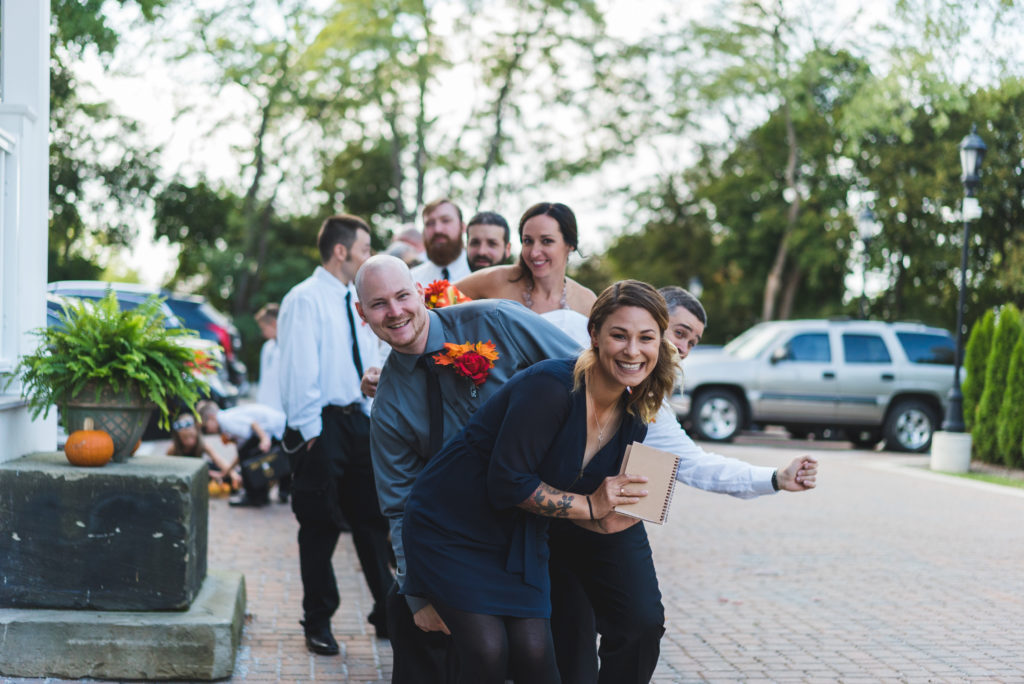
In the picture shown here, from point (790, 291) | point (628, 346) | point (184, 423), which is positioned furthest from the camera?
point (790, 291)

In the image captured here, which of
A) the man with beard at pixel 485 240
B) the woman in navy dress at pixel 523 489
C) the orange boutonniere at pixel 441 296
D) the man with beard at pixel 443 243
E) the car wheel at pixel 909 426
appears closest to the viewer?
the woman in navy dress at pixel 523 489

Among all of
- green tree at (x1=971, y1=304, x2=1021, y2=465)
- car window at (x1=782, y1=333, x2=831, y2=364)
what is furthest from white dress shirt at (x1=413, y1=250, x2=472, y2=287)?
car window at (x1=782, y1=333, x2=831, y2=364)

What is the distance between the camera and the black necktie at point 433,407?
148 inches

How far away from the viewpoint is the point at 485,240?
20.3ft

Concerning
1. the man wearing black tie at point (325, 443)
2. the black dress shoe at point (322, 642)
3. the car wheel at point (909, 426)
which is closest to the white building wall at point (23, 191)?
the man wearing black tie at point (325, 443)

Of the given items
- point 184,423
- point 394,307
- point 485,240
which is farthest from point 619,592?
point 184,423

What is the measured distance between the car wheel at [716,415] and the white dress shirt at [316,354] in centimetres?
1301

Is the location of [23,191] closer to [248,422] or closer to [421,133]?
[248,422]

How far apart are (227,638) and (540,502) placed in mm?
2279

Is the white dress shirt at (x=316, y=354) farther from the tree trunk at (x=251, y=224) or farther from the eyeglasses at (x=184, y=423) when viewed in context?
the tree trunk at (x=251, y=224)

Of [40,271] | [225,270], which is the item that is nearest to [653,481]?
[40,271]

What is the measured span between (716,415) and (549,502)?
15.4 m

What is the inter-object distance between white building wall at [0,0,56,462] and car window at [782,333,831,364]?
14.5m

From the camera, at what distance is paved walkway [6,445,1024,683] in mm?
5609
